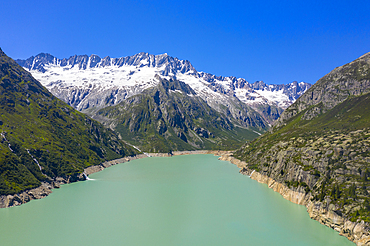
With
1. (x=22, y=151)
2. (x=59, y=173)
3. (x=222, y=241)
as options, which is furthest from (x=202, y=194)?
(x=22, y=151)

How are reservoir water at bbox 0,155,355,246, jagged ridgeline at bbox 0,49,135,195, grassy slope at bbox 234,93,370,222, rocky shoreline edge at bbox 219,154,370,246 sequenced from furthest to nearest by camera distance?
jagged ridgeline at bbox 0,49,135,195, grassy slope at bbox 234,93,370,222, reservoir water at bbox 0,155,355,246, rocky shoreline edge at bbox 219,154,370,246

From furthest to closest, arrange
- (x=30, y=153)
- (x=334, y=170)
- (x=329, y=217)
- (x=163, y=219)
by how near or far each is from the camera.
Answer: (x=30, y=153), (x=334, y=170), (x=163, y=219), (x=329, y=217)

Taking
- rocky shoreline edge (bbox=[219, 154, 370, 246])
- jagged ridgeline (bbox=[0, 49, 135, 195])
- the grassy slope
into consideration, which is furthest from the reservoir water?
jagged ridgeline (bbox=[0, 49, 135, 195])

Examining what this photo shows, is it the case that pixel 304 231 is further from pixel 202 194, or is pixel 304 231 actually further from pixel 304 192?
pixel 202 194

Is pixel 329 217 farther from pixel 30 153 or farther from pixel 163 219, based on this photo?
pixel 30 153

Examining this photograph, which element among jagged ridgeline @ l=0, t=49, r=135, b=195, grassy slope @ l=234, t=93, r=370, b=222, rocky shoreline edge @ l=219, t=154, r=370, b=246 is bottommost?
rocky shoreline edge @ l=219, t=154, r=370, b=246

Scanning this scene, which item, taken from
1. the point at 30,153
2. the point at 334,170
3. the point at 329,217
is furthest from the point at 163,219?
the point at 30,153

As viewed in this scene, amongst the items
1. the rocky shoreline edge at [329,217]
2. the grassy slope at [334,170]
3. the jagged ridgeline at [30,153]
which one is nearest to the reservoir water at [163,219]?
the rocky shoreline edge at [329,217]

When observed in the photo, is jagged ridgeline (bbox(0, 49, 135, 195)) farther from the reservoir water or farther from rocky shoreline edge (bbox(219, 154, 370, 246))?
rocky shoreline edge (bbox(219, 154, 370, 246))
